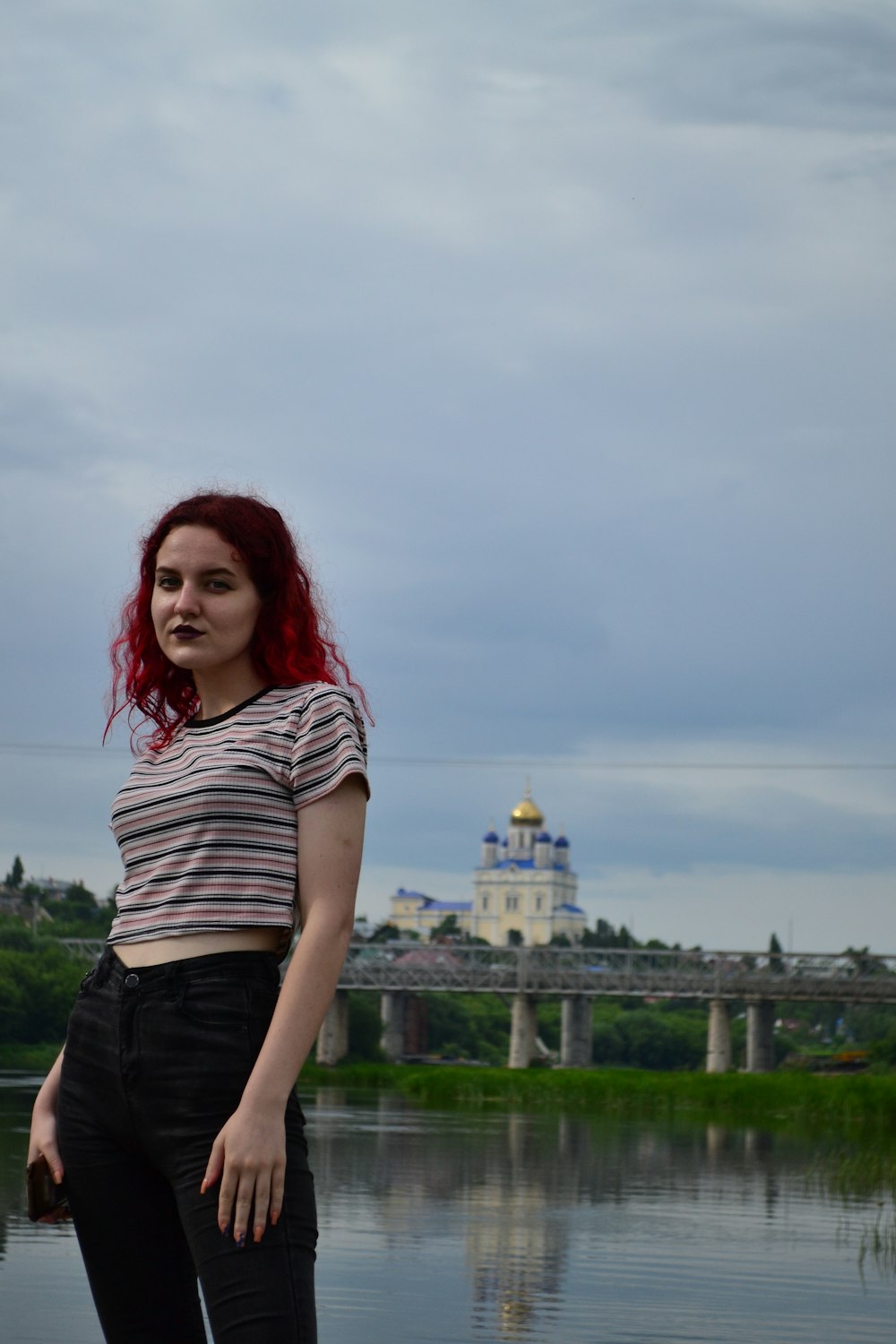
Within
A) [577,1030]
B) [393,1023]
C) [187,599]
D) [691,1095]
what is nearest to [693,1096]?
[691,1095]

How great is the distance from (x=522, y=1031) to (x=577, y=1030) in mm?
4052

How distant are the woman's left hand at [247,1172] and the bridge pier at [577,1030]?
250 ft

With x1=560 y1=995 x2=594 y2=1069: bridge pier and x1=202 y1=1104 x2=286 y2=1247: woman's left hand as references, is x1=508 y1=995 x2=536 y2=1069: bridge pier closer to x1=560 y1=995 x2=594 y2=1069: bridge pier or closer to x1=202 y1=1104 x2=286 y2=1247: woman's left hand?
x1=560 y1=995 x2=594 y2=1069: bridge pier

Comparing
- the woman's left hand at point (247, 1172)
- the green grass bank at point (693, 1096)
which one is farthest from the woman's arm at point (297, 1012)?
the green grass bank at point (693, 1096)

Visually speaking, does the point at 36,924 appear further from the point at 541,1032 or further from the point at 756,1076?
the point at 756,1076

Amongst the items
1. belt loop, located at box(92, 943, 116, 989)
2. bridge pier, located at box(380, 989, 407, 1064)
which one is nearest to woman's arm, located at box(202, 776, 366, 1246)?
belt loop, located at box(92, 943, 116, 989)

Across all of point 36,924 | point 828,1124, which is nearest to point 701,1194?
point 828,1124

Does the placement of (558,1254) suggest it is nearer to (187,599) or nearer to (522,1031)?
(187,599)

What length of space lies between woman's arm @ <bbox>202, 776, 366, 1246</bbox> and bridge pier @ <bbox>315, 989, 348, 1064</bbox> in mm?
72417

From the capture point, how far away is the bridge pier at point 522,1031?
74.9m

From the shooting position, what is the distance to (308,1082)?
61344 mm

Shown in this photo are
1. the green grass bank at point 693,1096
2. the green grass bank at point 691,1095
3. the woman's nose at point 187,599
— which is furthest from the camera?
the green grass bank at point 691,1095

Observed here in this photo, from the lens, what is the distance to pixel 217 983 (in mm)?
2924

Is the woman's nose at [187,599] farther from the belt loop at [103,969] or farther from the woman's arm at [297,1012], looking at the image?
the belt loop at [103,969]
